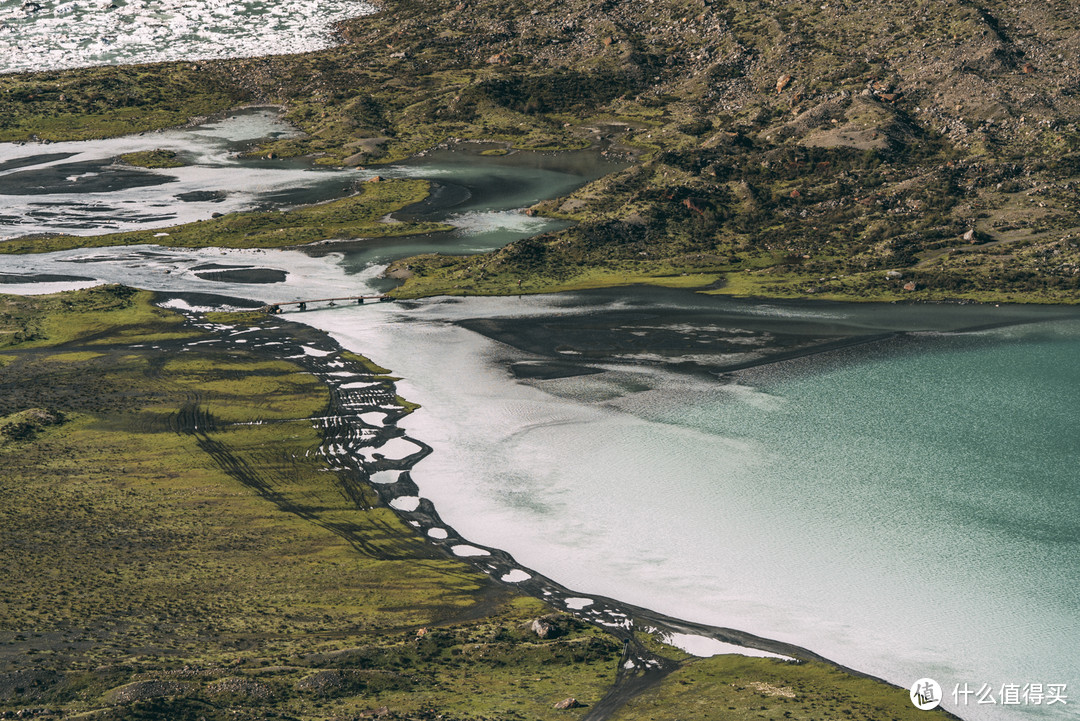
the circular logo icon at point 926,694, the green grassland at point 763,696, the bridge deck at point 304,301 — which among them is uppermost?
the bridge deck at point 304,301

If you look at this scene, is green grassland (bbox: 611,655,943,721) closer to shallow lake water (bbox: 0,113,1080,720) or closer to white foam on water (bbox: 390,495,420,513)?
shallow lake water (bbox: 0,113,1080,720)

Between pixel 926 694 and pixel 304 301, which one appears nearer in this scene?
pixel 926 694

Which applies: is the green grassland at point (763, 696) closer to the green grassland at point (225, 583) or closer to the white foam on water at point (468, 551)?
the green grassland at point (225, 583)

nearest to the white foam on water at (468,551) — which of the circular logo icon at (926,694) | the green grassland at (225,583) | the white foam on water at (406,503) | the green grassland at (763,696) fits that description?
the green grassland at (225,583)

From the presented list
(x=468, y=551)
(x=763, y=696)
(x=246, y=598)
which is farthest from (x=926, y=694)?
(x=246, y=598)

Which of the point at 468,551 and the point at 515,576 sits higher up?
the point at 468,551

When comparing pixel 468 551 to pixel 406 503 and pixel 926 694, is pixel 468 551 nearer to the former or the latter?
pixel 406 503
